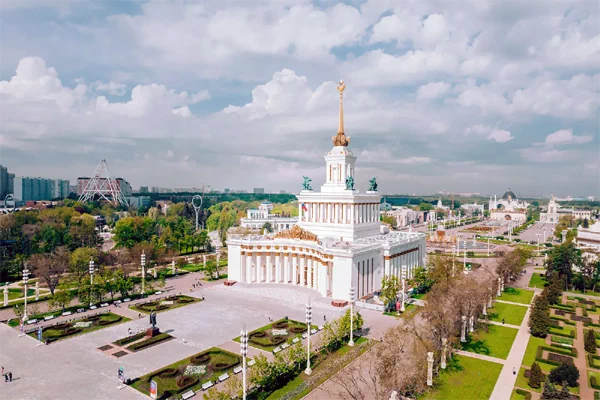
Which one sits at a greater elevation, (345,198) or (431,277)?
(345,198)

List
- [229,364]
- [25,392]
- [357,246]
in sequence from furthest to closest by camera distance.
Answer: [357,246]
[229,364]
[25,392]

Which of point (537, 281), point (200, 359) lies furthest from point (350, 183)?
point (200, 359)

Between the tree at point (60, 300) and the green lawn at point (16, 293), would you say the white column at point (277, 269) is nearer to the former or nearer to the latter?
the tree at point (60, 300)

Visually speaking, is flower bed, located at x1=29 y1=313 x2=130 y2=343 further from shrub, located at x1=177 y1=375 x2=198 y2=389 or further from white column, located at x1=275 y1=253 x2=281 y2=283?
white column, located at x1=275 y1=253 x2=281 y2=283

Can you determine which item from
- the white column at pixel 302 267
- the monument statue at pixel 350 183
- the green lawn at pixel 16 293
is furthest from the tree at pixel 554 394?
the green lawn at pixel 16 293

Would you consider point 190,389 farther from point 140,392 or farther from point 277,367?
point 277,367

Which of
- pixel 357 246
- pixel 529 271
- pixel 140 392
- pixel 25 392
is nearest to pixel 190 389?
pixel 140 392

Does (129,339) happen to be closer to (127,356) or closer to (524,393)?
(127,356)
